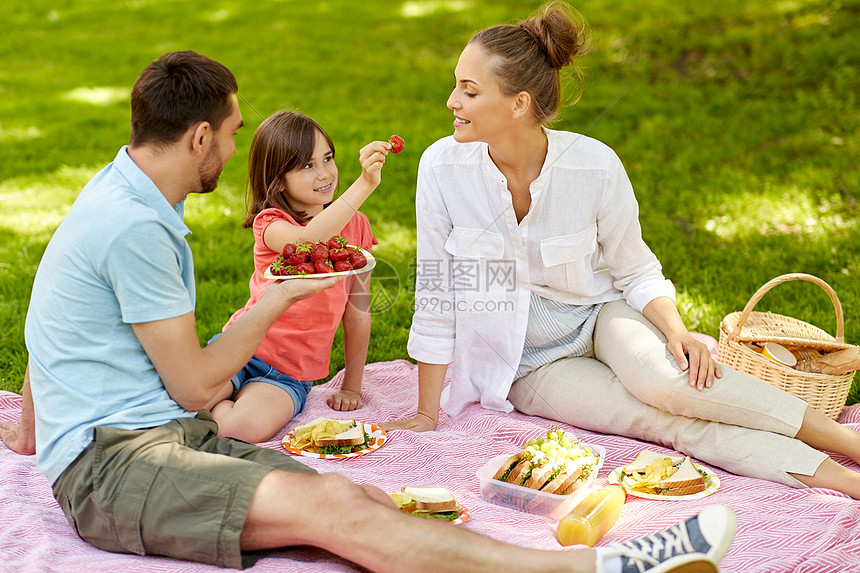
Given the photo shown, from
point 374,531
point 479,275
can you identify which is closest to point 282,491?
point 374,531

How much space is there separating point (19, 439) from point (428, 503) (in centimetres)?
171

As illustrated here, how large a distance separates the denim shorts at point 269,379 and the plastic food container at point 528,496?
40.2 inches

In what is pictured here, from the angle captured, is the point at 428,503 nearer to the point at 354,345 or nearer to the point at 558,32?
the point at 354,345

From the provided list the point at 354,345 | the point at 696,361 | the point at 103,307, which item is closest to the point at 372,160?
the point at 354,345

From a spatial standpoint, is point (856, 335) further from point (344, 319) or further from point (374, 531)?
point (374, 531)

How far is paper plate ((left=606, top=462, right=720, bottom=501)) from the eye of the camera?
114 inches

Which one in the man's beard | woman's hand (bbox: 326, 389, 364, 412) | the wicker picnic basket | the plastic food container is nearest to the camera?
the man's beard

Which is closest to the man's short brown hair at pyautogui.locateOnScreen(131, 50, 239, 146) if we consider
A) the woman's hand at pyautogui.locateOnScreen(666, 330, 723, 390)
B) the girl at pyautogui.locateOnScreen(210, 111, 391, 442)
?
→ the girl at pyautogui.locateOnScreen(210, 111, 391, 442)

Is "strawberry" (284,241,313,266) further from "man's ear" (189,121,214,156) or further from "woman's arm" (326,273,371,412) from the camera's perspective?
"woman's arm" (326,273,371,412)

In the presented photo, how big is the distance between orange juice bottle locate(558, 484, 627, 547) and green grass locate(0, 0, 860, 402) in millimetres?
1763

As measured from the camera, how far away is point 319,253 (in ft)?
10.1

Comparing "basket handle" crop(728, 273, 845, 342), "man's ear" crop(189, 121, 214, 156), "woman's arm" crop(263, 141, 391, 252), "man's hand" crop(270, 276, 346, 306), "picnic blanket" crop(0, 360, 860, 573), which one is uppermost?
"man's ear" crop(189, 121, 214, 156)

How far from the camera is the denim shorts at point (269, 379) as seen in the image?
11.9 ft

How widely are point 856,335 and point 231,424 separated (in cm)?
Answer: 320
